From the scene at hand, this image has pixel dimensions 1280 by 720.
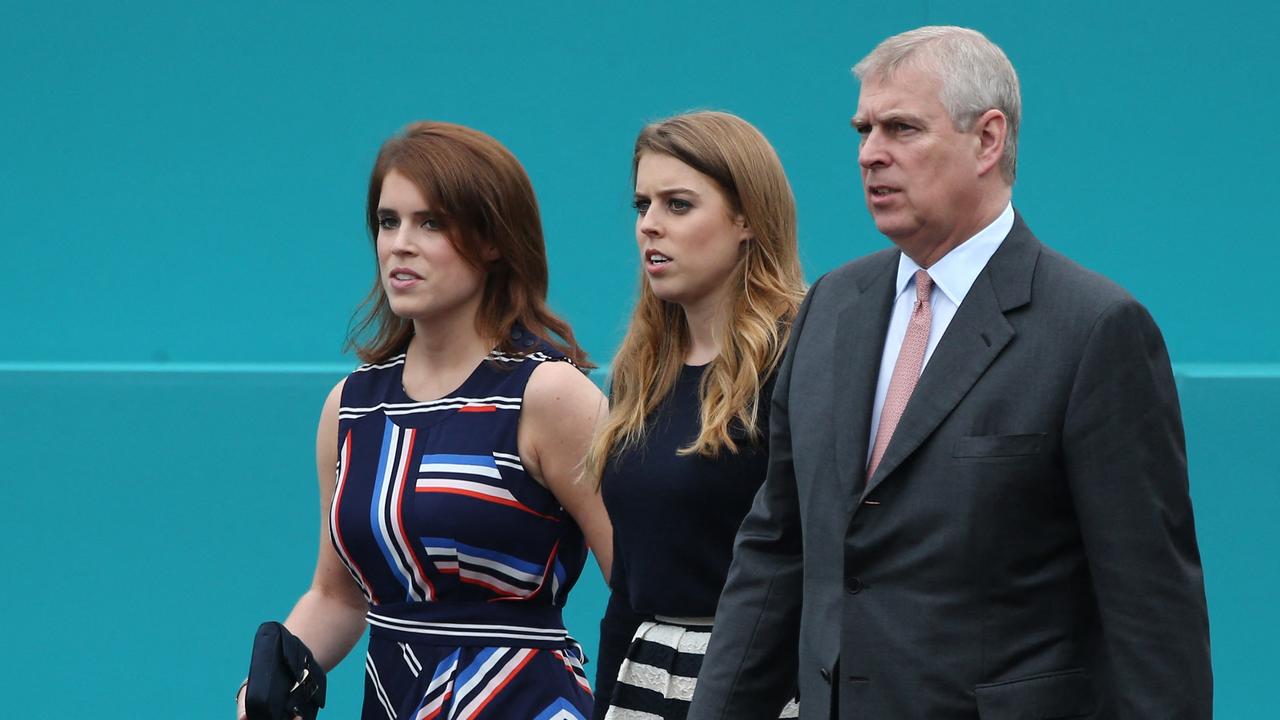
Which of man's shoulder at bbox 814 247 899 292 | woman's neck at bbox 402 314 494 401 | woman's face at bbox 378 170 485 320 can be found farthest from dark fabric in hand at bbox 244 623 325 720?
man's shoulder at bbox 814 247 899 292

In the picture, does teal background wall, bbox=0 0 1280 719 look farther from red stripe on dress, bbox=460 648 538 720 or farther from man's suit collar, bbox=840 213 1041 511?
man's suit collar, bbox=840 213 1041 511

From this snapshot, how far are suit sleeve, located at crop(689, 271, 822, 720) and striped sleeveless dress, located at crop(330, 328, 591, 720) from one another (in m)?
0.64

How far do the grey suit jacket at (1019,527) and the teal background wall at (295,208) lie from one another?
248 centimetres

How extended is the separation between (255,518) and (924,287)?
305cm

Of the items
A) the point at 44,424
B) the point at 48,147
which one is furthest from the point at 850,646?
the point at 48,147

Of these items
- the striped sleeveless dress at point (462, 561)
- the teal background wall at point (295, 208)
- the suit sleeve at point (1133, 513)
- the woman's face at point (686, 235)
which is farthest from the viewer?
the teal background wall at point (295, 208)

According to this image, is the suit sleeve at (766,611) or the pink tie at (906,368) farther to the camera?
the suit sleeve at (766,611)

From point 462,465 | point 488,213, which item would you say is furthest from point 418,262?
point 462,465

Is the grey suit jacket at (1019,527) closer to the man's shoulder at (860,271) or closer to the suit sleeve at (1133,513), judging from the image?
the suit sleeve at (1133,513)

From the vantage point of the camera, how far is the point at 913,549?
1.93m

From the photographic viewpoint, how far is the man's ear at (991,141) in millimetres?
1982

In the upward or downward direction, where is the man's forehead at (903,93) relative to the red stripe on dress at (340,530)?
upward

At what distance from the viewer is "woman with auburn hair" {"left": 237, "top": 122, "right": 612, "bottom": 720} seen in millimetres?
2777

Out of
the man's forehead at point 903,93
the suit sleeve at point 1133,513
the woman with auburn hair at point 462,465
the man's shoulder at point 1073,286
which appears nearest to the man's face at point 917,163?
the man's forehead at point 903,93
